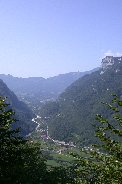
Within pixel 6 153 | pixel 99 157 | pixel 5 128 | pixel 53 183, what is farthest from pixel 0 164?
pixel 53 183

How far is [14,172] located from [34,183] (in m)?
8.86

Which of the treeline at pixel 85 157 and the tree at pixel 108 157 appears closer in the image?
the tree at pixel 108 157

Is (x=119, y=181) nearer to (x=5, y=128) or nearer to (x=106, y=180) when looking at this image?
(x=106, y=180)

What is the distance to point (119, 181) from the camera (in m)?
14.6

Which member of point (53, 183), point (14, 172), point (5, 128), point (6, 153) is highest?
point (5, 128)

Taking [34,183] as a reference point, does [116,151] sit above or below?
above

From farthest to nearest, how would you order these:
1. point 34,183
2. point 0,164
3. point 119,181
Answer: point 34,183 < point 0,164 < point 119,181

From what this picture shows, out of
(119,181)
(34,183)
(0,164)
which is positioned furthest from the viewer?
(34,183)

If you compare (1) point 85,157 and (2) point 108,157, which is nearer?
(2) point 108,157

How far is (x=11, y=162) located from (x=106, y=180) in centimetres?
733

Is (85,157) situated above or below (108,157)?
below

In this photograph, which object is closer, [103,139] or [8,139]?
[103,139]

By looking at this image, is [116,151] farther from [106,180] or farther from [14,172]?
[14,172]

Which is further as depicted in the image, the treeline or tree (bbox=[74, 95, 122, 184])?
the treeline
